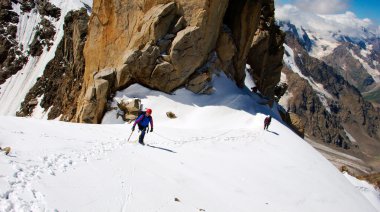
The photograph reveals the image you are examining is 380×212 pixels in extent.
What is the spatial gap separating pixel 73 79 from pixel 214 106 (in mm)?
38279

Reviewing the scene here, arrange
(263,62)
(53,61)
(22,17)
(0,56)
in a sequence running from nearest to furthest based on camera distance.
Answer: (263,62)
(53,61)
(0,56)
(22,17)

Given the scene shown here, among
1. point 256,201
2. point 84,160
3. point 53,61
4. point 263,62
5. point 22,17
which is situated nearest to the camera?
point 84,160

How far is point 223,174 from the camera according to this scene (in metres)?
19.2

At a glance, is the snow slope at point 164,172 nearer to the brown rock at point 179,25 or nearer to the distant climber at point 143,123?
the distant climber at point 143,123

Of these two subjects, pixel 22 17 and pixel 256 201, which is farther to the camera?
pixel 22 17

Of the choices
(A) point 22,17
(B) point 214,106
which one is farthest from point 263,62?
(A) point 22,17

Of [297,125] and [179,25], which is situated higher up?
[179,25]

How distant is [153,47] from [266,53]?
29.0 metres

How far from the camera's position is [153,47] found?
37938 millimetres

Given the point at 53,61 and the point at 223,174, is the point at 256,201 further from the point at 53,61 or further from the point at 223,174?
the point at 53,61

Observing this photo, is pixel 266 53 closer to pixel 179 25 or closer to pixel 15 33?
pixel 179 25

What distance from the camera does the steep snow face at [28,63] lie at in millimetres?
96438

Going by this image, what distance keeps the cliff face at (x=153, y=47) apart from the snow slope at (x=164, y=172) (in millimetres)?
9579

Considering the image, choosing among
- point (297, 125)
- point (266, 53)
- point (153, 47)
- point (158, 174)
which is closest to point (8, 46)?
point (266, 53)
